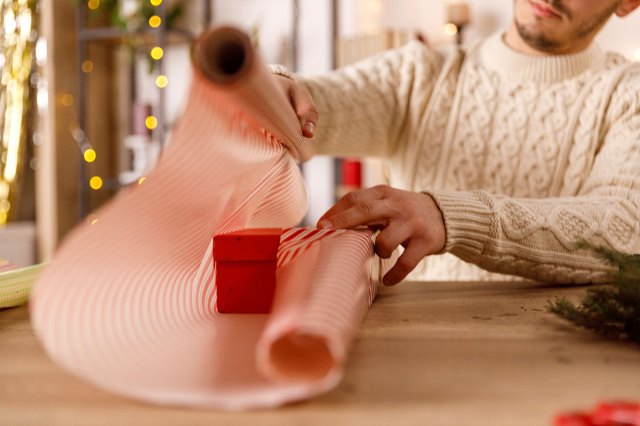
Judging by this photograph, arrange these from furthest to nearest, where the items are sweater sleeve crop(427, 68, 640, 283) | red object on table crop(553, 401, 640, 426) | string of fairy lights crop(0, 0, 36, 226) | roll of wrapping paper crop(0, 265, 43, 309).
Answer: string of fairy lights crop(0, 0, 36, 226) → sweater sleeve crop(427, 68, 640, 283) → roll of wrapping paper crop(0, 265, 43, 309) → red object on table crop(553, 401, 640, 426)

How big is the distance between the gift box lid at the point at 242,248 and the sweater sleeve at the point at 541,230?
0.94 feet

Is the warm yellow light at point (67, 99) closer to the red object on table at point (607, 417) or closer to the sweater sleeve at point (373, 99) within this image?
the sweater sleeve at point (373, 99)

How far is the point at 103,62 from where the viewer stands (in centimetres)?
400

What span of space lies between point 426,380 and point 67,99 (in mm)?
3699

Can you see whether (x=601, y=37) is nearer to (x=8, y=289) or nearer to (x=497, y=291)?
(x=497, y=291)

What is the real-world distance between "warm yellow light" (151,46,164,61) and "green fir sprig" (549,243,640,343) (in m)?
3.19

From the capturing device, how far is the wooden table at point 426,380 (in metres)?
0.40

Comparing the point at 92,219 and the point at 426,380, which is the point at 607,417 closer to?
the point at 426,380

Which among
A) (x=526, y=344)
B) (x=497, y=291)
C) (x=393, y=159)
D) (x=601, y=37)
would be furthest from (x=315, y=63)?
(x=526, y=344)

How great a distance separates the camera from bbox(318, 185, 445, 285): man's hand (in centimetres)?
77

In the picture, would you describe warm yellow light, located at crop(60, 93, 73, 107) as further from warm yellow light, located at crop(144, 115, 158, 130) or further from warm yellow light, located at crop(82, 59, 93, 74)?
warm yellow light, located at crop(144, 115, 158, 130)

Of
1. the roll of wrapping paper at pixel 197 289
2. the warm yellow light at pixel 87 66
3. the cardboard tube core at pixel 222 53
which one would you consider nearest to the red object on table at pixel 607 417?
the roll of wrapping paper at pixel 197 289

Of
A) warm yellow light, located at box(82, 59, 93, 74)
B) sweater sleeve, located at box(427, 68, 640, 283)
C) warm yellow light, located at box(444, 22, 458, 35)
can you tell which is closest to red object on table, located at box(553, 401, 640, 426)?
sweater sleeve, located at box(427, 68, 640, 283)

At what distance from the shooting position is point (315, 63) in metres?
3.66
